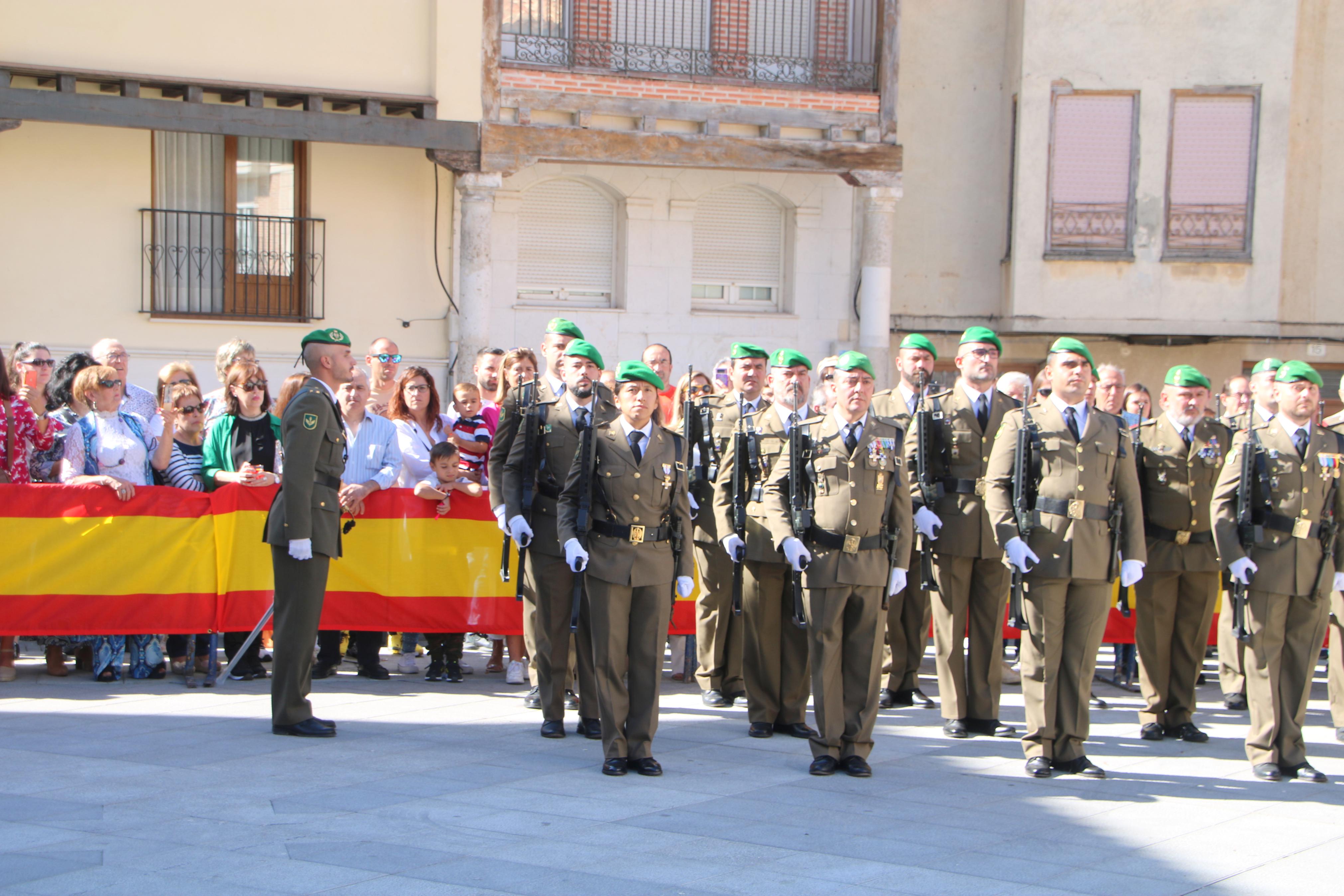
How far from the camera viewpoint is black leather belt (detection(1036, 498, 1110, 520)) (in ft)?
24.3

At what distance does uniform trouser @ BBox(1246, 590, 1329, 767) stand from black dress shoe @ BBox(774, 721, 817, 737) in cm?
241

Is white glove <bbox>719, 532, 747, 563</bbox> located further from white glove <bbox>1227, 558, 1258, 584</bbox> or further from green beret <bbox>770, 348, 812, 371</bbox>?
white glove <bbox>1227, 558, 1258, 584</bbox>

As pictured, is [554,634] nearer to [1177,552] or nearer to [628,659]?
[628,659]

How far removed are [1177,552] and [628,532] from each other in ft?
12.0

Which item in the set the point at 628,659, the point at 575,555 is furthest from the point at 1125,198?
the point at 575,555

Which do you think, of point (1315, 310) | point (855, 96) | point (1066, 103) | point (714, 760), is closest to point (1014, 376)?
point (714, 760)

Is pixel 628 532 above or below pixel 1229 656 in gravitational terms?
above

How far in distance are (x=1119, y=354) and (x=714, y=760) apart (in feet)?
51.8

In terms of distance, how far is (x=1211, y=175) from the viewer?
822 inches

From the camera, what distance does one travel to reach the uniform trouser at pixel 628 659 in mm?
7219

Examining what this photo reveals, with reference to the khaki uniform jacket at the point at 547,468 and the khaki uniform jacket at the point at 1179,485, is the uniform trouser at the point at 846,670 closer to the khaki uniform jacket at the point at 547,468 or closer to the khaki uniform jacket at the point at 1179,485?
the khaki uniform jacket at the point at 547,468

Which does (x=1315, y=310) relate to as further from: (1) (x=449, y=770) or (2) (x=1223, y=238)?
(1) (x=449, y=770)

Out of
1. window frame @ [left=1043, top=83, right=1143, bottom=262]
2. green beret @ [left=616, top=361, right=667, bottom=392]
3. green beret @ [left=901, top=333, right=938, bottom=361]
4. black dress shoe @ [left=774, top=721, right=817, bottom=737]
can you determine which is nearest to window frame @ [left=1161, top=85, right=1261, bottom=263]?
window frame @ [left=1043, top=83, right=1143, bottom=262]

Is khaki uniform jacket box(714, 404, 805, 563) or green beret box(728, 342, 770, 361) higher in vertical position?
green beret box(728, 342, 770, 361)
